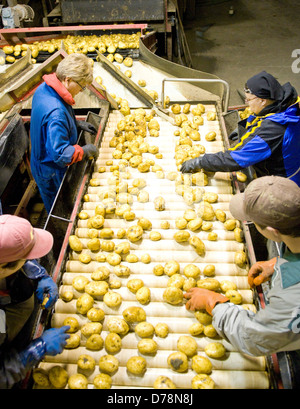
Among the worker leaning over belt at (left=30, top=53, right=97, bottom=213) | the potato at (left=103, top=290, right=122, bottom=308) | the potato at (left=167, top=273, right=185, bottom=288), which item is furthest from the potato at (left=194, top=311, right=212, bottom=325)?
the worker leaning over belt at (left=30, top=53, right=97, bottom=213)

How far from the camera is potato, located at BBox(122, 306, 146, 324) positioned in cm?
196

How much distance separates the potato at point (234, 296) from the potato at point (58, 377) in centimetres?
120

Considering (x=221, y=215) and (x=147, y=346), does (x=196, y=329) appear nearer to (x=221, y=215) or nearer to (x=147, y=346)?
(x=147, y=346)

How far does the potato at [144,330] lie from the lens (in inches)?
75.2

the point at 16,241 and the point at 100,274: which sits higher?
the point at 16,241

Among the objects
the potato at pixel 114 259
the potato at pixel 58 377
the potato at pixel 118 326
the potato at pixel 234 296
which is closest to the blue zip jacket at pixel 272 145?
the potato at pixel 234 296

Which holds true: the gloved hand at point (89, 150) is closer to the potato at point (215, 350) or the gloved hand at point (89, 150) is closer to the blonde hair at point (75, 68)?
the blonde hair at point (75, 68)

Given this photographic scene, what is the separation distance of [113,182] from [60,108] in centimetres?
85

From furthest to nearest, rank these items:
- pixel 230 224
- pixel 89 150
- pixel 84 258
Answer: pixel 89 150
pixel 230 224
pixel 84 258

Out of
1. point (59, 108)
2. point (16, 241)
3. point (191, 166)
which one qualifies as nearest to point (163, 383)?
point (16, 241)

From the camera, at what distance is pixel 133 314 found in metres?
1.96

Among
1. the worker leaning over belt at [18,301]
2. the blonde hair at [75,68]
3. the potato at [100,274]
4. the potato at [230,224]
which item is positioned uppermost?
the blonde hair at [75,68]

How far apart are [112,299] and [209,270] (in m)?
0.76
